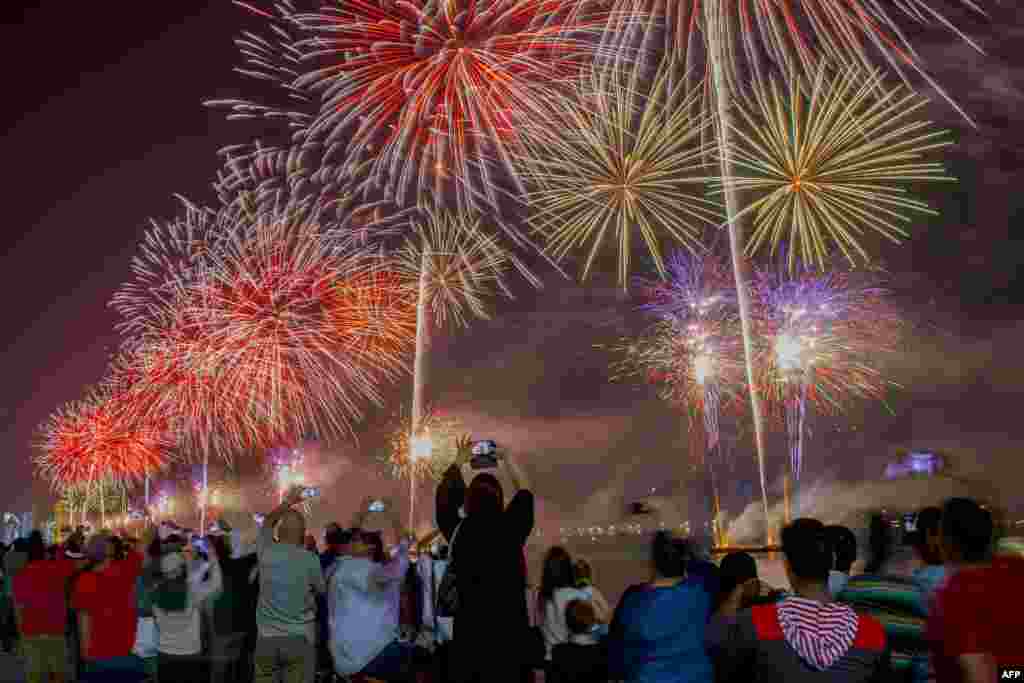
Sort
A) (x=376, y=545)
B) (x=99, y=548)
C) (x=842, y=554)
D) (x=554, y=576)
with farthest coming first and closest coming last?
(x=376, y=545)
(x=99, y=548)
(x=554, y=576)
(x=842, y=554)

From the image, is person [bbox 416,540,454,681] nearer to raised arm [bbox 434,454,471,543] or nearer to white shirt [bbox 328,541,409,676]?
white shirt [bbox 328,541,409,676]

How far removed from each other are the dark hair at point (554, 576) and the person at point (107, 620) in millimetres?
3311

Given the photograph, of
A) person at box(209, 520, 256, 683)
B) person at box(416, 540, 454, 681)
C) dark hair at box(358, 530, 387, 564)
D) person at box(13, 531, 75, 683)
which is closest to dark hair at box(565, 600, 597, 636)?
person at box(416, 540, 454, 681)

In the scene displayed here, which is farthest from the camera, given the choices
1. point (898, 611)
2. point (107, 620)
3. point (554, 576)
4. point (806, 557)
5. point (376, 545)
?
point (376, 545)

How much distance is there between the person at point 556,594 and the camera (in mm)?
9602

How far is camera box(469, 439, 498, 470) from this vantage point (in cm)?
725

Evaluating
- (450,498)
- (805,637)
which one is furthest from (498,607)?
(805,637)

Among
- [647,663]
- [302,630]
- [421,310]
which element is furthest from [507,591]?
[421,310]

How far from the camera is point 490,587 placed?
6.77 m

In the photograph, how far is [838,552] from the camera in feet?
25.2

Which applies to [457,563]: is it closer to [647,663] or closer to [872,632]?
[647,663]

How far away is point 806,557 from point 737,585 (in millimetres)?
1872

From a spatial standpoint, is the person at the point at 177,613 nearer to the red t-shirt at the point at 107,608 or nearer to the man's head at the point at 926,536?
the red t-shirt at the point at 107,608

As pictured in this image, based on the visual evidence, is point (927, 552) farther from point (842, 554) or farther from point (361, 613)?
point (361, 613)
